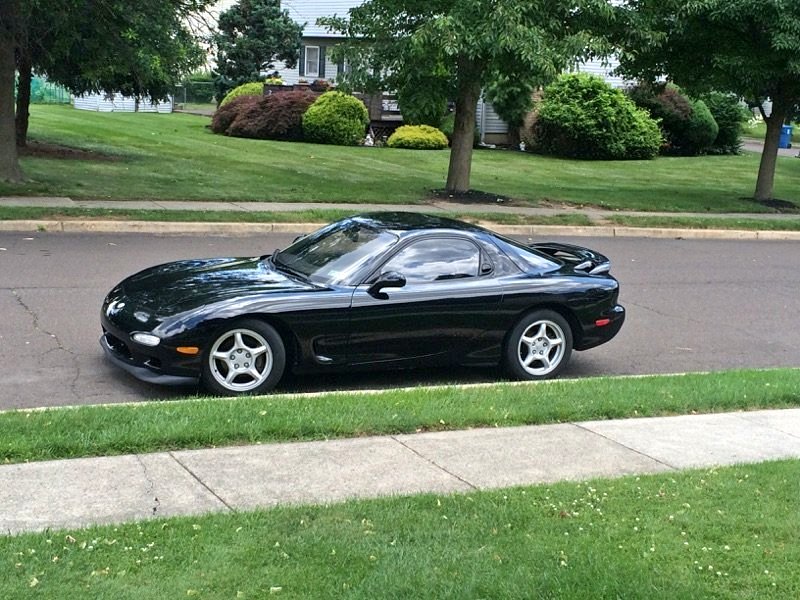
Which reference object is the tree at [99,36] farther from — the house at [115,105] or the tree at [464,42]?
the house at [115,105]

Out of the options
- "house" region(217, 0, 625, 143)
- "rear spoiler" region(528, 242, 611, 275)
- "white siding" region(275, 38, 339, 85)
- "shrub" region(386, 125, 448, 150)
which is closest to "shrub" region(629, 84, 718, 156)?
"house" region(217, 0, 625, 143)

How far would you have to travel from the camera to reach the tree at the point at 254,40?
160 feet

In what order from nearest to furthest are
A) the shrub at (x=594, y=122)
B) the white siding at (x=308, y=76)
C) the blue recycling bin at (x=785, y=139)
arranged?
the shrub at (x=594, y=122), the blue recycling bin at (x=785, y=139), the white siding at (x=308, y=76)

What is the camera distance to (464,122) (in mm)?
20562

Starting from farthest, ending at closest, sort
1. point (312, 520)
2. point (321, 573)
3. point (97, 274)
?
1. point (97, 274)
2. point (312, 520)
3. point (321, 573)

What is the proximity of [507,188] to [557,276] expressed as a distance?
15536 millimetres

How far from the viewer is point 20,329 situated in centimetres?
862

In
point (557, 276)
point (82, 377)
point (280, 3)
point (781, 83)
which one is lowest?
point (82, 377)

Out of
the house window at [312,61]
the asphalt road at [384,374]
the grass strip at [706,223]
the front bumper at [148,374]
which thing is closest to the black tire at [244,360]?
the front bumper at [148,374]

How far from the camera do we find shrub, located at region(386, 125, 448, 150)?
34.4 meters

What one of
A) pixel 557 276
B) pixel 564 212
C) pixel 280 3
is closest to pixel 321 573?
pixel 557 276

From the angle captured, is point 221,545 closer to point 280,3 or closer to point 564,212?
point 564,212

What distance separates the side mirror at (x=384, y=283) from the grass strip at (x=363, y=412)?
846 mm

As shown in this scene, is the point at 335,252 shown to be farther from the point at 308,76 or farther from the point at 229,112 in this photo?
the point at 308,76
